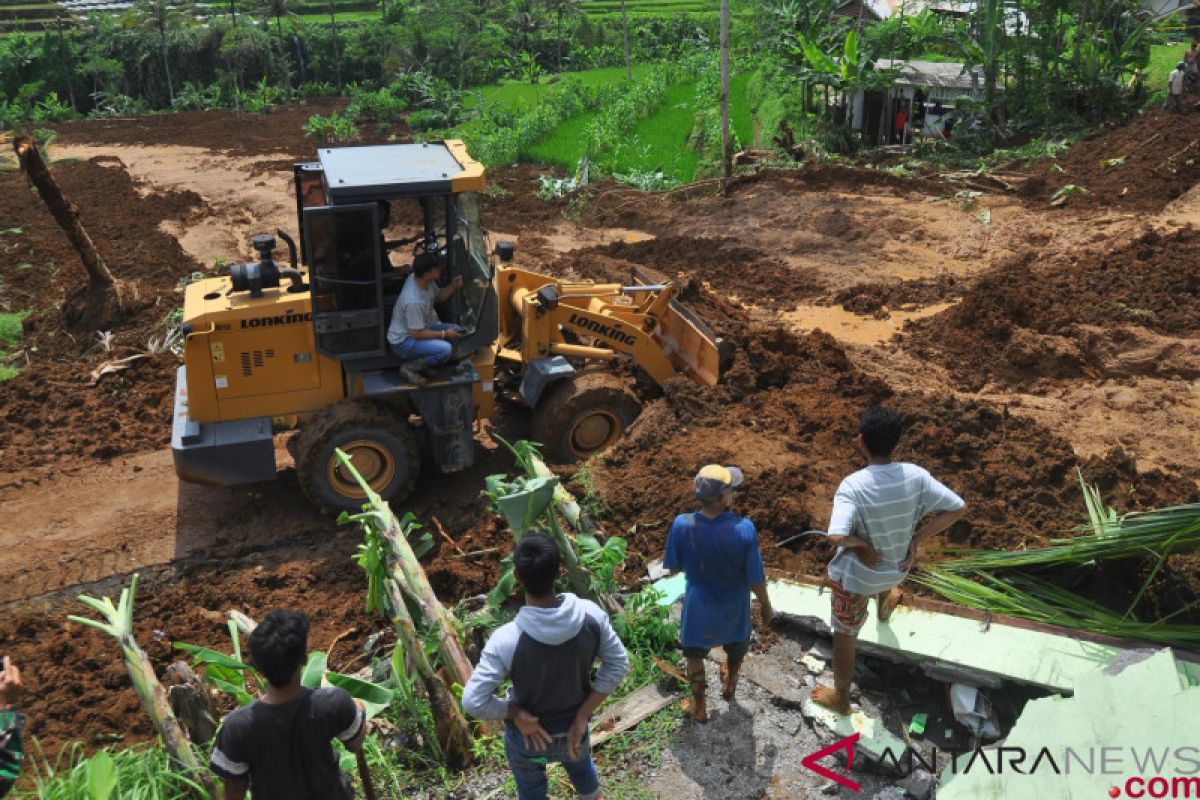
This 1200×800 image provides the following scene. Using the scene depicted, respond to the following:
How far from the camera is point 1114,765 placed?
4215mm

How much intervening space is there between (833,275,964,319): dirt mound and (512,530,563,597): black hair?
9.23m

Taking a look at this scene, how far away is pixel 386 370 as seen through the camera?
8.13 m

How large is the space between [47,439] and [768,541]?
7.16 m

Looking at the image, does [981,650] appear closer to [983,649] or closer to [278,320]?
[983,649]

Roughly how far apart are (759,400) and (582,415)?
1.55 metres

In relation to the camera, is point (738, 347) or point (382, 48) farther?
point (382, 48)

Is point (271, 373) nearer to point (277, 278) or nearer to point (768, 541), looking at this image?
point (277, 278)

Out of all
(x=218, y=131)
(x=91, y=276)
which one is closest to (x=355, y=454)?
(x=91, y=276)

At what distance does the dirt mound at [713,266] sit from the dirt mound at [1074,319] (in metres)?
2.20

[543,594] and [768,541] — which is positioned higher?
[543,594]

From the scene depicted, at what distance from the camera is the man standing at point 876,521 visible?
4.72 metres

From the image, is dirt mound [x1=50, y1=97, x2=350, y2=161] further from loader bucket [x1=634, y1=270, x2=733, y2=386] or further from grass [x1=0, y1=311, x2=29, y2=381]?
loader bucket [x1=634, y1=270, x2=733, y2=386]

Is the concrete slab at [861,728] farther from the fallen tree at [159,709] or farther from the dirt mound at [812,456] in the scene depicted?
the fallen tree at [159,709]

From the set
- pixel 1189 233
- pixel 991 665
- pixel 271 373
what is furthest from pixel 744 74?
pixel 991 665
